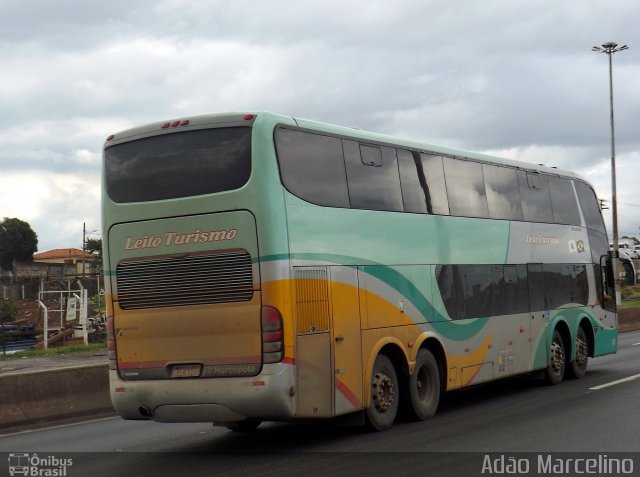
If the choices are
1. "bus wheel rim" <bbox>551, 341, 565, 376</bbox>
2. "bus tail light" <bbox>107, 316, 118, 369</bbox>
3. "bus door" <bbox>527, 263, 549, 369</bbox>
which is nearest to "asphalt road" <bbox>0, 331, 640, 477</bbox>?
"bus tail light" <bbox>107, 316, 118, 369</bbox>

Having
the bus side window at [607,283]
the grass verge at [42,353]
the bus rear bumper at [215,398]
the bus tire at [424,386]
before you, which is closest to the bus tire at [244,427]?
the bus rear bumper at [215,398]

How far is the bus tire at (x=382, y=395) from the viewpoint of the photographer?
11469mm

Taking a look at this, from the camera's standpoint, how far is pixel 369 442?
1081 centimetres

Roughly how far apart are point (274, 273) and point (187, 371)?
1.51m

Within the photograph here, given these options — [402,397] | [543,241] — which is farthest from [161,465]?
[543,241]

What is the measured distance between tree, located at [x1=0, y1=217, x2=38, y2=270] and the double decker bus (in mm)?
109256

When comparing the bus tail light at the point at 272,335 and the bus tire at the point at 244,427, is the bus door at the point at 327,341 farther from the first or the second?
the bus tire at the point at 244,427

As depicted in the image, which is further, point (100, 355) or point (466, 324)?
point (100, 355)

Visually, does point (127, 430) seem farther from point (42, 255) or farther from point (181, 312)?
point (42, 255)

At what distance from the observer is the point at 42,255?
135 metres

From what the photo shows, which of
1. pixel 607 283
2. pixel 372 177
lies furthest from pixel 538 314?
pixel 372 177

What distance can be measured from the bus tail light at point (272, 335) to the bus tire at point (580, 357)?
9342mm

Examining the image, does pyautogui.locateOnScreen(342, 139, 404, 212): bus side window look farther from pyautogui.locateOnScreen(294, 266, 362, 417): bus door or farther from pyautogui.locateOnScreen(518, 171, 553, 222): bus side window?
pyautogui.locateOnScreen(518, 171, 553, 222): bus side window

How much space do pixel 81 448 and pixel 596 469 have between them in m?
6.02
